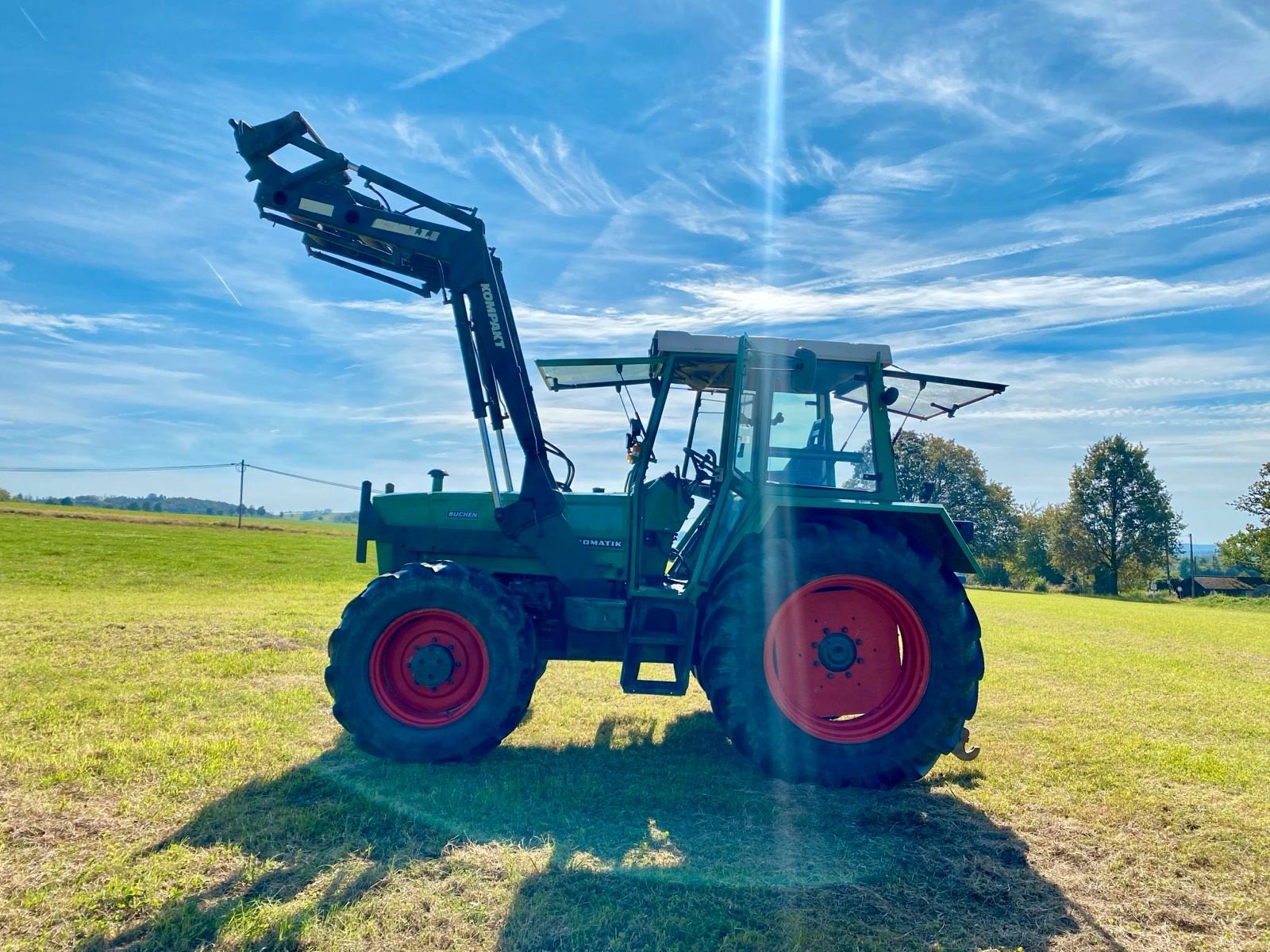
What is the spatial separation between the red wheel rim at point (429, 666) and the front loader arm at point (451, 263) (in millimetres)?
812

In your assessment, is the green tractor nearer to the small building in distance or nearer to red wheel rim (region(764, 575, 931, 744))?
red wheel rim (region(764, 575, 931, 744))

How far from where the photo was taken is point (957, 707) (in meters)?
4.72

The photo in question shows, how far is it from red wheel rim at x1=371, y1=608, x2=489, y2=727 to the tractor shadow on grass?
0.40 meters

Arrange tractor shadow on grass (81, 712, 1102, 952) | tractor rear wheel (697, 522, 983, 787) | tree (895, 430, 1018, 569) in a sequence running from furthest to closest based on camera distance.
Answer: tree (895, 430, 1018, 569)
tractor rear wheel (697, 522, 983, 787)
tractor shadow on grass (81, 712, 1102, 952)

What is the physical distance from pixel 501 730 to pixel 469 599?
0.86m

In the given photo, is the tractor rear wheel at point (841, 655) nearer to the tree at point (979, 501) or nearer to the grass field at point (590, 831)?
the grass field at point (590, 831)

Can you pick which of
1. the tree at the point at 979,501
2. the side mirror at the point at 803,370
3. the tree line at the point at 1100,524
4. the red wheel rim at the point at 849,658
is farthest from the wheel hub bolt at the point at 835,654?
the tree line at the point at 1100,524

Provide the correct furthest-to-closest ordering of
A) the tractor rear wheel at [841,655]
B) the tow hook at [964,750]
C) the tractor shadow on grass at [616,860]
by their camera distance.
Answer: the tow hook at [964,750]
the tractor rear wheel at [841,655]
the tractor shadow on grass at [616,860]

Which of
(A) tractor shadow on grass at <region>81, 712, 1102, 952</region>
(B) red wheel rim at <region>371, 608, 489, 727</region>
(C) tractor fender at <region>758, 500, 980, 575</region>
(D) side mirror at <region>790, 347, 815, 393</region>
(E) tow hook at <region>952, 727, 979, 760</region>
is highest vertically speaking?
(D) side mirror at <region>790, 347, 815, 393</region>

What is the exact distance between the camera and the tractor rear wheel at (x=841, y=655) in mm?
4719

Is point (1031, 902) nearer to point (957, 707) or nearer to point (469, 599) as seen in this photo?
point (957, 707)

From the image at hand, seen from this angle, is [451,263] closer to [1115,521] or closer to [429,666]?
[429,666]

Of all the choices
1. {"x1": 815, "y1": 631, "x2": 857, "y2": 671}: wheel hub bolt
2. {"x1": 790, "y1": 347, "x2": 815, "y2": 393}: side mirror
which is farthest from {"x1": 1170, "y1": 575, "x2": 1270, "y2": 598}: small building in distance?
{"x1": 790, "y1": 347, "x2": 815, "y2": 393}: side mirror

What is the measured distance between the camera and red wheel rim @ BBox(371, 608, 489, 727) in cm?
504
